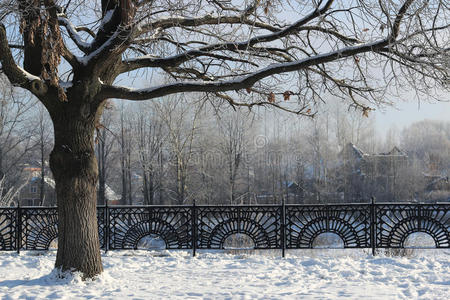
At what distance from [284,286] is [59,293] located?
121 inches

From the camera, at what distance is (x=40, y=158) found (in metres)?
38.9

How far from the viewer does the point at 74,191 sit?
243 inches

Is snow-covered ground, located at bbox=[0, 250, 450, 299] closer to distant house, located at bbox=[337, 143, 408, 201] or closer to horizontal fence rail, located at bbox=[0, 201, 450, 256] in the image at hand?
horizontal fence rail, located at bbox=[0, 201, 450, 256]

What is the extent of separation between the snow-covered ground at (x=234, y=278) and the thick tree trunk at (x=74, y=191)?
29 centimetres

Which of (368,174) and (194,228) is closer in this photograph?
(194,228)

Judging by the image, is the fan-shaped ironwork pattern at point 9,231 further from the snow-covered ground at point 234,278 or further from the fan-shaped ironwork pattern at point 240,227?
the fan-shaped ironwork pattern at point 240,227

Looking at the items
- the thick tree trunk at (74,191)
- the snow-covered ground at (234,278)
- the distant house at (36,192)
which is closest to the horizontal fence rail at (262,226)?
the snow-covered ground at (234,278)

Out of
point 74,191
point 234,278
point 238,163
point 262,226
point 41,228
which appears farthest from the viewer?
point 238,163

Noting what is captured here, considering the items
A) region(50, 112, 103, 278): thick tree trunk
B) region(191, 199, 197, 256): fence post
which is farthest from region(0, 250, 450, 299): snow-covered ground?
region(191, 199, 197, 256): fence post

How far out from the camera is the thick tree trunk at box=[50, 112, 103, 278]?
6191 millimetres

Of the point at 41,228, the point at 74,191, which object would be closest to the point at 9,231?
the point at 41,228

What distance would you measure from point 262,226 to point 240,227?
50 cm

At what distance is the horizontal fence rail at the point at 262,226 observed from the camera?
8.74 metres

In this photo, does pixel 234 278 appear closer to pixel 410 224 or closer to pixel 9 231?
pixel 410 224
